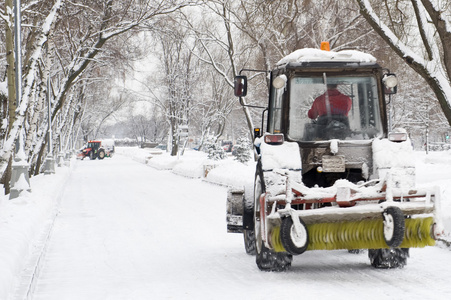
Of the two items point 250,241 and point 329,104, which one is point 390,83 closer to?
point 329,104

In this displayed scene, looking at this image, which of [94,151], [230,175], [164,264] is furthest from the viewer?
[94,151]

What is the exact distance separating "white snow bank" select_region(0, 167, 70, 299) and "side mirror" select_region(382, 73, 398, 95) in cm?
492

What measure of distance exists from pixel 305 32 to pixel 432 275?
63.0ft

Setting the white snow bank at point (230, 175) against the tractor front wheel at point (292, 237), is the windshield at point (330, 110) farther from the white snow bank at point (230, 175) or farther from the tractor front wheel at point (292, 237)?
the white snow bank at point (230, 175)

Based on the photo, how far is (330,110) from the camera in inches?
303

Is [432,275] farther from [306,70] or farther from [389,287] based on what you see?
[306,70]

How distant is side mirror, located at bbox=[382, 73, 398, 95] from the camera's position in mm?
7602

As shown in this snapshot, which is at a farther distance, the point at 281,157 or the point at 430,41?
the point at 430,41

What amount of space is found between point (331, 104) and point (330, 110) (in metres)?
0.08

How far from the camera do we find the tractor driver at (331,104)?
766 cm

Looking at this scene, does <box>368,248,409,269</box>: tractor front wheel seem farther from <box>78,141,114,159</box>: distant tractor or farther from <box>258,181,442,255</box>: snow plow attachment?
<box>78,141,114,159</box>: distant tractor

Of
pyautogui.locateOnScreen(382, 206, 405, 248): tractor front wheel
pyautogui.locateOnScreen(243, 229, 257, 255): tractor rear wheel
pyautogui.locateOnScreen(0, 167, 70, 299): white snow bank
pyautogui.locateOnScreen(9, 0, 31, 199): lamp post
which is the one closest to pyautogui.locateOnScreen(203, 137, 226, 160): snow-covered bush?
pyautogui.locateOnScreen(0, 167, 70, 299): white snow bank

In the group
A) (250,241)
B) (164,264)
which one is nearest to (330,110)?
(250,241)

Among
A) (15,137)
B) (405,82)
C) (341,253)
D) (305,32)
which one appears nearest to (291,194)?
(341,253)
